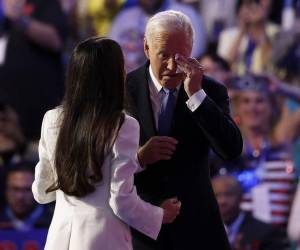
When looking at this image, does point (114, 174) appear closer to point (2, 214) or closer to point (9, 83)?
point (2, 214)

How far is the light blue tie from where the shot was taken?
13.8 ft

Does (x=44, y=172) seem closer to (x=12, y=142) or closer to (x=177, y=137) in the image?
(x=177, y=137)

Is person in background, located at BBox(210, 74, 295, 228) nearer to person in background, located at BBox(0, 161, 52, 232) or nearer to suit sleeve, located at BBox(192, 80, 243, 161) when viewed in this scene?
person in background, located at BBox(0, 161, 52, 232)

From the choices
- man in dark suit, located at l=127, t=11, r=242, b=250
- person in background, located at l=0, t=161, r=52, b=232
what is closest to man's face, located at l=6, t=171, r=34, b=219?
person in background, located at l=0, t=161, r=52, b=232

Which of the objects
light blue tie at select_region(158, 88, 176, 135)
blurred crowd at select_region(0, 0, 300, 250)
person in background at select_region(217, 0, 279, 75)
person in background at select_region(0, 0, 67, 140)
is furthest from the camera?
person in background at select_region(0, 0, 67, 140)

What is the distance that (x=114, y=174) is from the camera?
12.5 feet

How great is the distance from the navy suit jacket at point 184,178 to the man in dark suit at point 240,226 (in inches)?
115

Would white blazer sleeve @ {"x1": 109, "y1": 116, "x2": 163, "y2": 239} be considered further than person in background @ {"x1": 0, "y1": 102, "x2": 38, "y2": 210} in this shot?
No

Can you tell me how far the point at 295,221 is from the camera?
7.28 m

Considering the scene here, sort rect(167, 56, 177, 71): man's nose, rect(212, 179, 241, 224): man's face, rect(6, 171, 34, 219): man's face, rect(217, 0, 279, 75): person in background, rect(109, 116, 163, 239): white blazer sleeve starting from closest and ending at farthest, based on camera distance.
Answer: rect(109, 116, 163, 239): white blazer sleeve → rect(167, 56, 177, 71): man's nose → rect(212, 179, 241, 224): man's face → rect(6, 171, 34, 219): man's face → rect(217, 0, 279, 75): person in background

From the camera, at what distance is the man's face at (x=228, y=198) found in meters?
7.29

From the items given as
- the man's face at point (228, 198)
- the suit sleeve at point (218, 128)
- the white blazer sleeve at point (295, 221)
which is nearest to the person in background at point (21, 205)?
the man's face at point (228, 198)

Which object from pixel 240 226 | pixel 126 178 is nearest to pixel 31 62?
pixel 240 226

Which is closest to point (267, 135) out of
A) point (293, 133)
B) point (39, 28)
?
point (293, 133)
